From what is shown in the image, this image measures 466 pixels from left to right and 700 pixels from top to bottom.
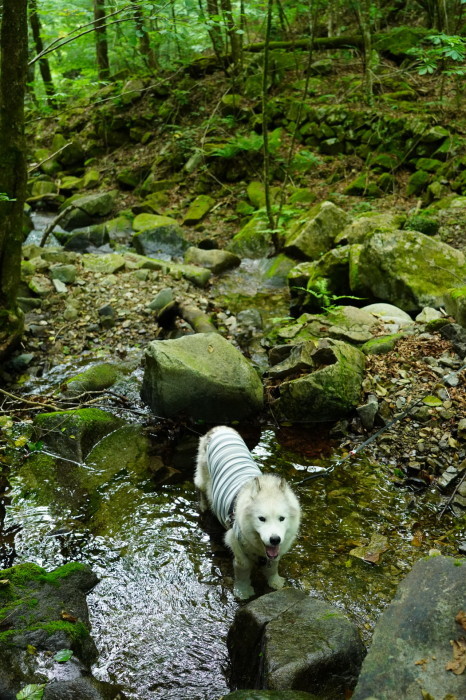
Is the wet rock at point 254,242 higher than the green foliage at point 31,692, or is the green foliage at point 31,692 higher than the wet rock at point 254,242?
the green foliage at point 31,692

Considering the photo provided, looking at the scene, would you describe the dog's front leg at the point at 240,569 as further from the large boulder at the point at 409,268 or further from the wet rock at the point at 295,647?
the large boulder at the point at 409,268

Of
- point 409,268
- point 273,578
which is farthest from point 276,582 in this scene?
point 409,268

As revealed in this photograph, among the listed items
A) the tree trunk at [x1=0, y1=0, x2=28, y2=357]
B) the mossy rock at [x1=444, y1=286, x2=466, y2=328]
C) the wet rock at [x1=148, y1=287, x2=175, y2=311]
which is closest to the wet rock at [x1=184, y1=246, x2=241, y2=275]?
the wet rock at [x1=148, y1=287, x2=175, y2=311]

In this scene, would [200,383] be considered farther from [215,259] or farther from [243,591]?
[215,259]

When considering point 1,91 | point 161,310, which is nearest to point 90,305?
point 161,310

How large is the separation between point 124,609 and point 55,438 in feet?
8.45

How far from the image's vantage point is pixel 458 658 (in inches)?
100

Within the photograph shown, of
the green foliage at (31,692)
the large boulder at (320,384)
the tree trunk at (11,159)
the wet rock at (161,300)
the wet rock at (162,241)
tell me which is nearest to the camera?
the green foliage at (31,692)

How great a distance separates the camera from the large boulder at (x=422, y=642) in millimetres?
2496

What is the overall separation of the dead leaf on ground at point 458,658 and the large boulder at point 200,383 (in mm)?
4477

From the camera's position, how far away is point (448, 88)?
14836 mm

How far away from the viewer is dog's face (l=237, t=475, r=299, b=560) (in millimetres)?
3686

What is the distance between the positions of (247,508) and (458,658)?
1671 mm

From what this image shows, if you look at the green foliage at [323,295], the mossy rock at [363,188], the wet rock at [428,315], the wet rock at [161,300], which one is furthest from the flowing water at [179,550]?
the mossy rock at [363,188]
